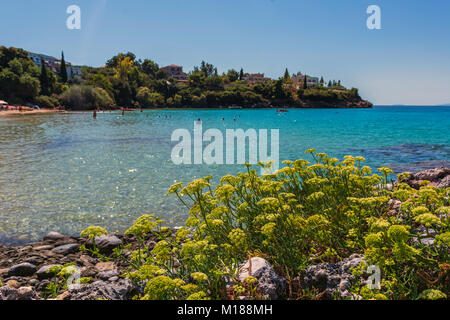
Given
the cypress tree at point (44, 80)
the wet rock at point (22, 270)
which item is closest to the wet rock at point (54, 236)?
the wet rock at point (22, 270)

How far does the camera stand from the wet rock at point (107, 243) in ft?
20.9

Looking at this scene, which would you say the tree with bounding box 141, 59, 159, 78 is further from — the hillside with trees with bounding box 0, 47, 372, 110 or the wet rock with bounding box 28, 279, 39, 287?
the wet rock with bounding box 28, 279, 39, 287

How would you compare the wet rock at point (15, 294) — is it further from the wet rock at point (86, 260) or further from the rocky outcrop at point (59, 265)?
A: the wet rock at point (86, 260)

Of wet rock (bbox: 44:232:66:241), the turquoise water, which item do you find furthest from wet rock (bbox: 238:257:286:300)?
wet rock (bbox: 44:232:66:241)

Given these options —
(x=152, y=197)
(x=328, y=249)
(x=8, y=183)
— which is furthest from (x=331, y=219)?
(x=8, y=183)

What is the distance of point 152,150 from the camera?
68.4 ft

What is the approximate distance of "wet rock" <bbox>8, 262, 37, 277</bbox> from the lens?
5.15m

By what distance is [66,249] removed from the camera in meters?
6.23

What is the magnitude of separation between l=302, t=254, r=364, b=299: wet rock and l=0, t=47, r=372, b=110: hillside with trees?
90.6 meters

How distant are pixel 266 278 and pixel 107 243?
432 cm

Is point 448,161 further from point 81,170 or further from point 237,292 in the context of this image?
point 81,170

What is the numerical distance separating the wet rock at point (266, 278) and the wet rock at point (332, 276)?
0.38 meters

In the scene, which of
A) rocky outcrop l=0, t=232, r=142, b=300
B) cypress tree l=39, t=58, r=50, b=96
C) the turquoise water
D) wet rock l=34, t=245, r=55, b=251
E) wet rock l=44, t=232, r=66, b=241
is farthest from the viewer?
cypress tree l=39, t=58, r=50, b=96
